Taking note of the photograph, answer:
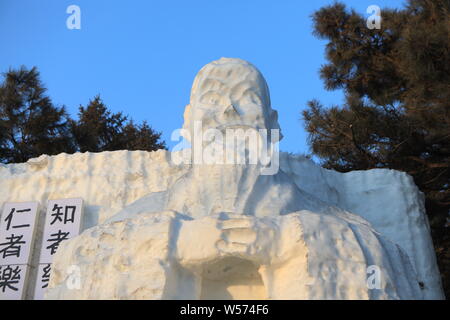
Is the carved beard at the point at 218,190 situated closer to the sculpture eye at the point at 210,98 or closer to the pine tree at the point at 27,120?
the sculpture eye at the point at 210,98

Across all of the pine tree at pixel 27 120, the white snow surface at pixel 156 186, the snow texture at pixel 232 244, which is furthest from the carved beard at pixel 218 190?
the pine tree at pixel 27 120

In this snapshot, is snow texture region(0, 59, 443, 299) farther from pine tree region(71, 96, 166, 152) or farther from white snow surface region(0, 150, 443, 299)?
pine tree region(71, 96, 166, 152)

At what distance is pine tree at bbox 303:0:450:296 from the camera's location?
5780mm

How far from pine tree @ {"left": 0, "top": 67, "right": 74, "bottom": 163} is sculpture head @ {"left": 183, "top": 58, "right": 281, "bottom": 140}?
181 inches

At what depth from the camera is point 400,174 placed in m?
5.17

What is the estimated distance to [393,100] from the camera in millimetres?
6699

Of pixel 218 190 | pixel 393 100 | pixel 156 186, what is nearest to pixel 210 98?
pixel 218 190

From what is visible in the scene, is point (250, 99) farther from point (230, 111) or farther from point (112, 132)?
point (112, 132)

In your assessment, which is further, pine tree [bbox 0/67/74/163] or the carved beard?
pine tree [bbox 0/67/74/163]

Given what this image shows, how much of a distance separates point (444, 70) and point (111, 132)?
16.0 ft

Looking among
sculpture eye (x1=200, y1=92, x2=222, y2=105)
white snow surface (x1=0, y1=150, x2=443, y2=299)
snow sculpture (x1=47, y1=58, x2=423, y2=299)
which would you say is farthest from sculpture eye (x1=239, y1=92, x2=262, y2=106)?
white snow surface (x1=0, y1=150, x2=443, y2=299)

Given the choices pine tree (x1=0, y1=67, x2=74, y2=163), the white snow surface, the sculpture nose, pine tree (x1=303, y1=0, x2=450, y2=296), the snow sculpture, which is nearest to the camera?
the snow sculpture

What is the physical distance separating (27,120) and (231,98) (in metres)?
4.87
